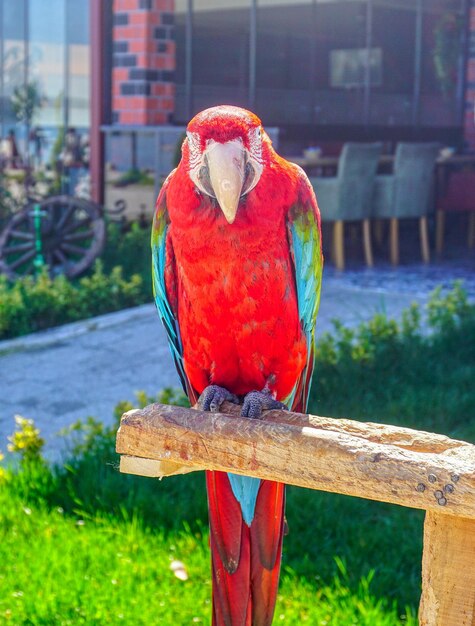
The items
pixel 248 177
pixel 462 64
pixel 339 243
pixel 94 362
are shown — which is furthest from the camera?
pixel 462 64

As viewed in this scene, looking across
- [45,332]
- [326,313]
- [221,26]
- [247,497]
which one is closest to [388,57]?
[221,26]

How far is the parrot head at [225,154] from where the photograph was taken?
5.65 feet

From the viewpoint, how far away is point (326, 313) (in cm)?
604

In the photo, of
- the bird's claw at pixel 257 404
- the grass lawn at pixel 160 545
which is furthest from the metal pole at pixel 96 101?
the bird's claw at pixel 257 404

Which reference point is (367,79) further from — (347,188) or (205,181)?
(205,181)

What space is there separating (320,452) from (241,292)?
1.61 feet

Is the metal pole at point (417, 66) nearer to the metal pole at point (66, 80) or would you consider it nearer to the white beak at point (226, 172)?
the metal pole at point (66, 80)

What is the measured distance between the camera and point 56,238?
22.8 ft

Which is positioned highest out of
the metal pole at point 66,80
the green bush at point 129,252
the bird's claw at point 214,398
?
the metal pole at point 66,80

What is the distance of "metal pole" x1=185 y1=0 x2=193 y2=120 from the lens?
8414mm

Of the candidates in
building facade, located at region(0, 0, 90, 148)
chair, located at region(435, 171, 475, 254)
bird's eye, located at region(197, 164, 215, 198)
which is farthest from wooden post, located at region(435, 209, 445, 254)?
bird's eye, located at region(197, 164, 215, 198)

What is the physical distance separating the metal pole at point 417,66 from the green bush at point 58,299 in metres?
4.72

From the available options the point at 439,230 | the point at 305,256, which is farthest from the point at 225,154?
the point at 439,230

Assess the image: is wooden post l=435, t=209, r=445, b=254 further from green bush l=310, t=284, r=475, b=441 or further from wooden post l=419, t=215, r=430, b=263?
green bush l=310, t=284, r=475, b=441
